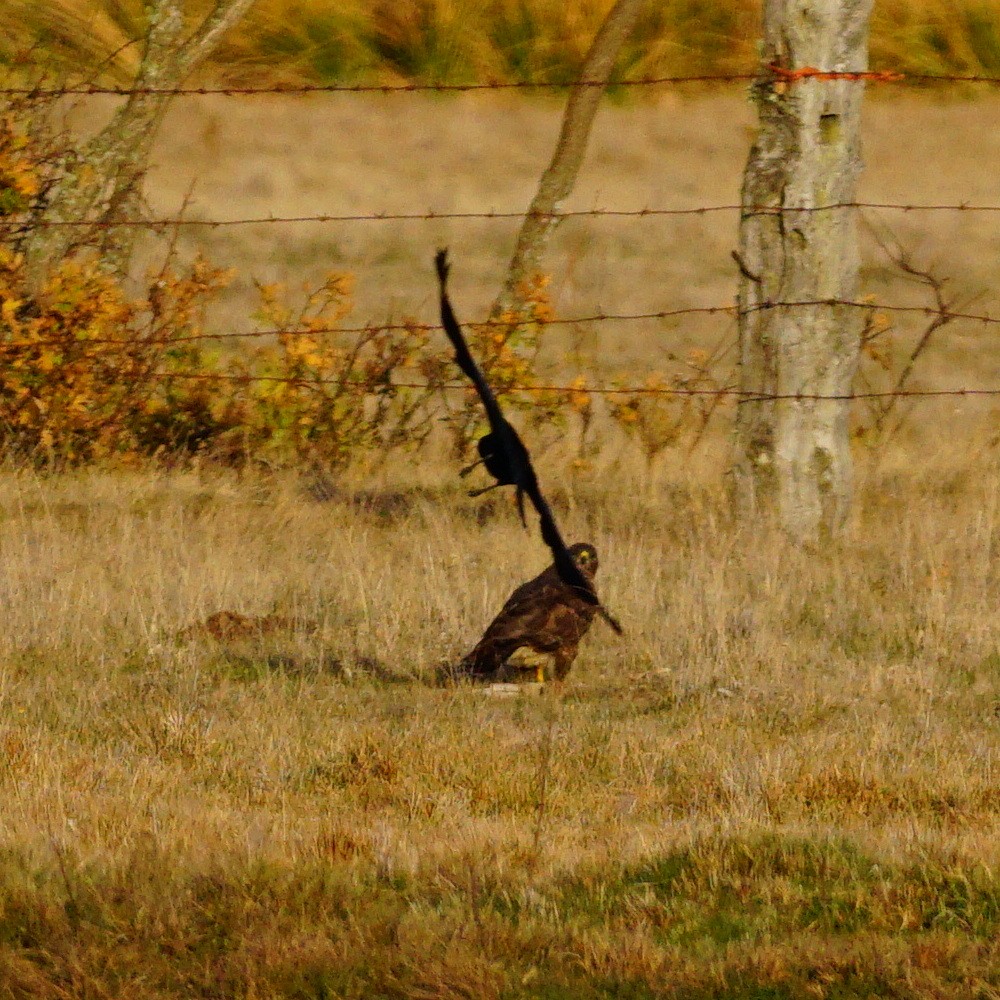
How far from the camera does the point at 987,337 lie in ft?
47.4

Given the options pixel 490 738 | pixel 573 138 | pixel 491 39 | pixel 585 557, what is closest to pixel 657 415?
pixel 573 138

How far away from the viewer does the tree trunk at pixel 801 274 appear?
23.6ft

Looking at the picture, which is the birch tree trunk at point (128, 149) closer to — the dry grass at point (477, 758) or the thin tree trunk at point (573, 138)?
the dry grass at point (477, 758)

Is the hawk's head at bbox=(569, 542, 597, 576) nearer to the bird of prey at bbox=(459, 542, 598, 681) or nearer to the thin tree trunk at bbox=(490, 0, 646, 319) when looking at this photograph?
the bird of prey at bbox=(459, 542, 598, 681)

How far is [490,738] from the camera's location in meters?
5.11

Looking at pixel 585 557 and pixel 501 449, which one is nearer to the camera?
pixel 501 449

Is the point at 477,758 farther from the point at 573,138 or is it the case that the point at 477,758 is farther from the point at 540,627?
the point at 573,138

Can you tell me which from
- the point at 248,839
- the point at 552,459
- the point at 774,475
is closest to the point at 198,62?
the point at 552,459

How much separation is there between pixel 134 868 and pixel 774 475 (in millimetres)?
4089

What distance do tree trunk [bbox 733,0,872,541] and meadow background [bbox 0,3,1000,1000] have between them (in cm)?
23

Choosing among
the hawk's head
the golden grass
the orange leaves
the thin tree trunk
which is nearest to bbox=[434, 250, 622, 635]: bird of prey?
the hawk's head

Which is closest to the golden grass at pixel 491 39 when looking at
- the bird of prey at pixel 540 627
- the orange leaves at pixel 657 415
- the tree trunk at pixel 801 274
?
the orange leaves at pixel 657 415

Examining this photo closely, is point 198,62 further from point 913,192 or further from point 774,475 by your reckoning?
point 913,192

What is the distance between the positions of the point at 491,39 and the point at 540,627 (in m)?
10.5
